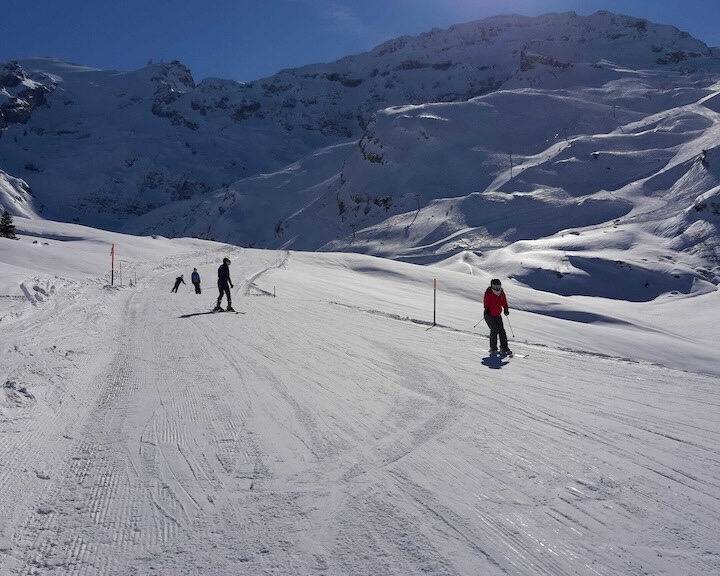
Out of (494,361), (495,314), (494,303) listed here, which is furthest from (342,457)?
(494,303)

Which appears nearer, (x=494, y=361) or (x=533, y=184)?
(x=494, y=361)

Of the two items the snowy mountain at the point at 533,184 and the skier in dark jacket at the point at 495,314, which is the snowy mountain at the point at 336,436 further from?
the snowy mountain at the point at 533,184

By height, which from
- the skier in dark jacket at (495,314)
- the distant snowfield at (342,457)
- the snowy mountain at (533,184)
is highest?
the snowy mountain at (533,184)

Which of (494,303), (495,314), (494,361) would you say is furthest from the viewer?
(494,303)

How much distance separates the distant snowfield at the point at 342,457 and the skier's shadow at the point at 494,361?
0.29ft

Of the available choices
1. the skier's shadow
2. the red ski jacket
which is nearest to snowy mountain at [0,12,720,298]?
the red ski jacket

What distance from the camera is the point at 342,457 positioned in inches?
205

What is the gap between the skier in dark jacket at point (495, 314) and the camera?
10767mm

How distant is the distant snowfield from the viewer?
3664mm

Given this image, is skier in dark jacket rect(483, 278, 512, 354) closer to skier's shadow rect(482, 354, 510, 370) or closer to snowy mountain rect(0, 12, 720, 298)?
skier's shadow rect(482, 354, 510, 370)

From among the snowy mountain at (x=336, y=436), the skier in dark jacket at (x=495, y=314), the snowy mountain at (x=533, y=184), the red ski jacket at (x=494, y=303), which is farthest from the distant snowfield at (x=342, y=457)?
the snowy mountain at (x=533, y=184)

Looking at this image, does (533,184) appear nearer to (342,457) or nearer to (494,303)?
(494,303)

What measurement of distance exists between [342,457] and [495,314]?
6.47 meters

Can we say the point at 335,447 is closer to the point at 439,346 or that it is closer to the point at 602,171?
the point at 439,346
